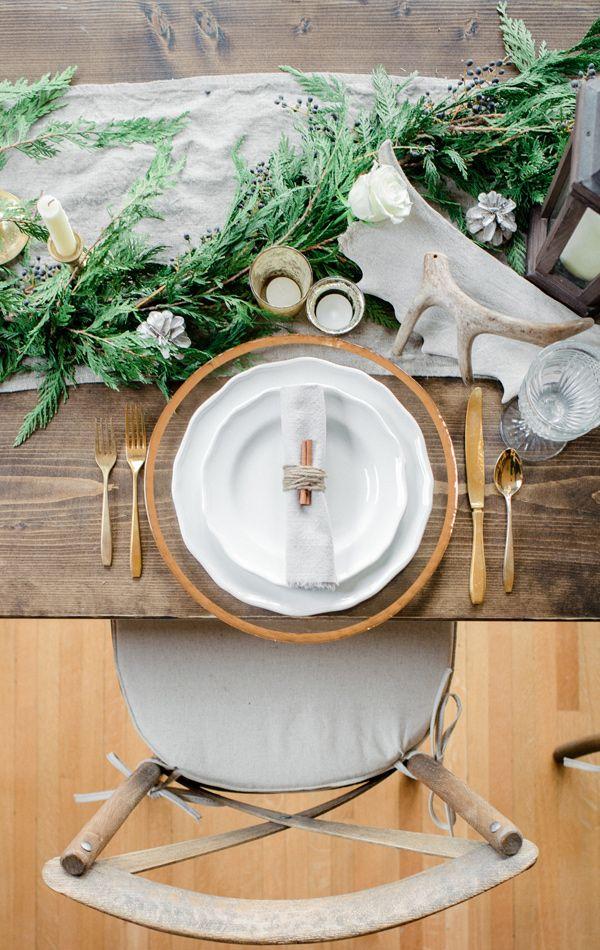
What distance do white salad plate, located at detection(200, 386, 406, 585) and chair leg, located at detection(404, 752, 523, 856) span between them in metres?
0.35

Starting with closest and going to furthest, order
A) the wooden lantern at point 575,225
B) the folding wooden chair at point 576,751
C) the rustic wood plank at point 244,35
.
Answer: the wooden lantern at point 575,225 → the rustic wood plank at point 244,35 → the folding wooden chair at point 576,751

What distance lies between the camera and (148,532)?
3.16 feet

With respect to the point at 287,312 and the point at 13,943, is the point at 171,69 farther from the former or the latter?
the point at 13,943

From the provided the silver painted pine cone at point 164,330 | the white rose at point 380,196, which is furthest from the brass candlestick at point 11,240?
the white rose at point 380,196

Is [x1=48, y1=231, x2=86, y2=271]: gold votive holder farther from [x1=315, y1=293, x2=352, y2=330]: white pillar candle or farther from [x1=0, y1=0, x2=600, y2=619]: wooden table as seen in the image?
[x1=315, y1=293, x2=352, y2=330]: white pillar candle

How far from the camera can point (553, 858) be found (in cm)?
171

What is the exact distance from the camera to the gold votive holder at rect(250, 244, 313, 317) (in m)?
0.97

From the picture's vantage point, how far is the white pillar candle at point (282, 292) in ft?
3.30

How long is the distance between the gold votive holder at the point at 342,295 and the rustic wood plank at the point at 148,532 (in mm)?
108

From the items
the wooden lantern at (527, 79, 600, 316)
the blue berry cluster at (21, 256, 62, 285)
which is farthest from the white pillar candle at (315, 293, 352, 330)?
the blue berry cluster at (21, 256, 62, 285)

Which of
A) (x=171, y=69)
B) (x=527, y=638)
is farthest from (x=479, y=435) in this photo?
(x=527, y=638)

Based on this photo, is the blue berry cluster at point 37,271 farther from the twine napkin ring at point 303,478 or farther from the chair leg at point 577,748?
the chair leg at point 577,748

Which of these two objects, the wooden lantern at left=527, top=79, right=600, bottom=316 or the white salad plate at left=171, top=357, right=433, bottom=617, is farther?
the white salad plate at left=171, top=357, right=433, bottom=617

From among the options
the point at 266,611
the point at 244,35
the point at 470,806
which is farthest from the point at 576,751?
the point at 244,35
